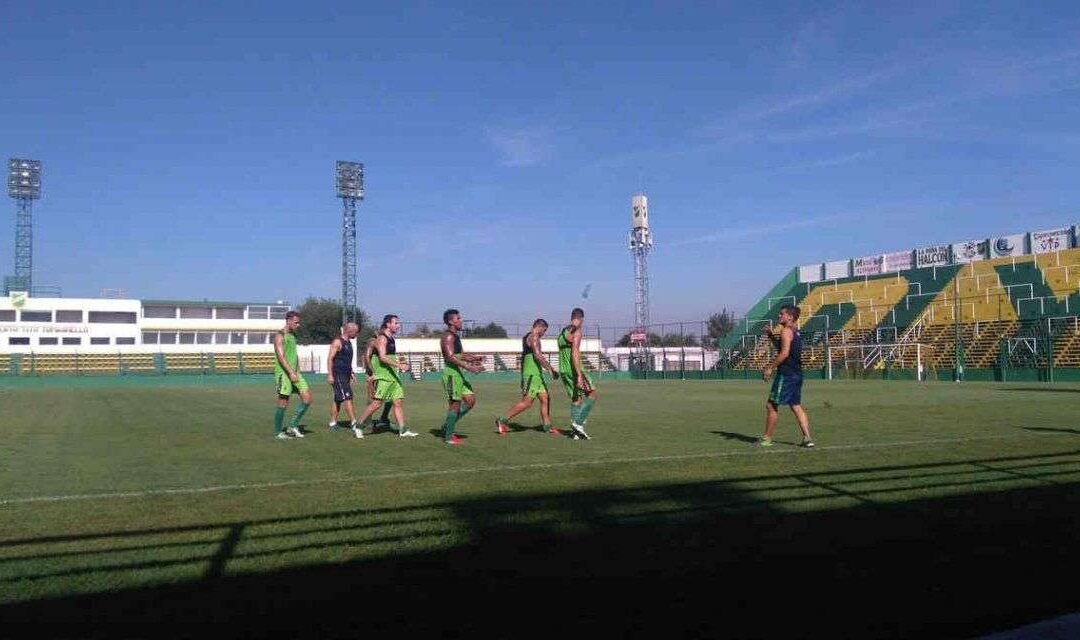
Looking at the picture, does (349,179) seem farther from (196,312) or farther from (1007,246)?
(1007,246)

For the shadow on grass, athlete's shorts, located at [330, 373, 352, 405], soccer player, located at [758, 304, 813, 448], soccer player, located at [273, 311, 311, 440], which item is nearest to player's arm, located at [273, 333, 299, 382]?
soccer player, located at [273, 311, 311, 440]

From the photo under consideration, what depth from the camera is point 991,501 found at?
23.2ft

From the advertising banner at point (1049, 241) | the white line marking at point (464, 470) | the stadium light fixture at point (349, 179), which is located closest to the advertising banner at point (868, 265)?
the advertising banner at point (1049, 241)

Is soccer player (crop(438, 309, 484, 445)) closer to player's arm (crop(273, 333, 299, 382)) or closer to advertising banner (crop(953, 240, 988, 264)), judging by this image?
player's arm (crop(273, 333, 299, 382))

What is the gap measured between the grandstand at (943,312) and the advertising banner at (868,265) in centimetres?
7

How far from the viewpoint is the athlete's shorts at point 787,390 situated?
1105 centimetres

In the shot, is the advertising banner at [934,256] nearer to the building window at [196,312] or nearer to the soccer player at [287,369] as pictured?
the soccer player at [287,369]

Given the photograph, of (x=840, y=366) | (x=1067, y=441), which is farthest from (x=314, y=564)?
(x=840, y=366)

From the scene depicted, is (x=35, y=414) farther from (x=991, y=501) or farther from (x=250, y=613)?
(x=991, y=501)

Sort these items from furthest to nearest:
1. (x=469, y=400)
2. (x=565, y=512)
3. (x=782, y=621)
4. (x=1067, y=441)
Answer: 1. (x=469, y=400)
2. (x=1067, y=441)
3. (x=565, y=512)
4. (x=782, y=621)

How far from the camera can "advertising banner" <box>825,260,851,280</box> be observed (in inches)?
2517

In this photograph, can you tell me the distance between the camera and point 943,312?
52156mm

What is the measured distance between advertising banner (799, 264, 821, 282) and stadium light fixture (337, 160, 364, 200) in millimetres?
36939

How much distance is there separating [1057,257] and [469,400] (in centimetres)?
4806
